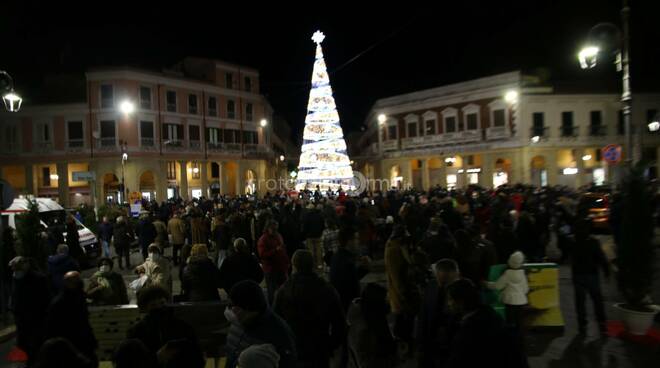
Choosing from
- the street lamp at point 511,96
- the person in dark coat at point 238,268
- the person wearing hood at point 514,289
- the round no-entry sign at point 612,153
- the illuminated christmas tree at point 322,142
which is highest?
the street lamp at point 511,96

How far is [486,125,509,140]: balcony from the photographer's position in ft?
117

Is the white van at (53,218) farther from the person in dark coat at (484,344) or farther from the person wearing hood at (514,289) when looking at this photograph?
the person in dark coat at (484,344)

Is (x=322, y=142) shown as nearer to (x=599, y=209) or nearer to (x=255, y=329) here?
(x=599, y=209)

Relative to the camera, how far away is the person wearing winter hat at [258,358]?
2.56 meters

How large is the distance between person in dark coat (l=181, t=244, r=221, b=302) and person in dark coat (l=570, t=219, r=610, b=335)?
5126 mm

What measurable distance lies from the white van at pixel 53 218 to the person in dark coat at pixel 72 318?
10623 mm

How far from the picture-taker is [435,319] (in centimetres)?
430

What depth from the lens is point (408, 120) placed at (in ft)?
137

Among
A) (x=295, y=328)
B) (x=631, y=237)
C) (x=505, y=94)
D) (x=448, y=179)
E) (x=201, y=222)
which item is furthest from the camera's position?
(x=448, y=179)

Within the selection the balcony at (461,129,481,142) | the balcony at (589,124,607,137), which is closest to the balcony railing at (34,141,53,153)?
the balcony at (461,129,481,142)

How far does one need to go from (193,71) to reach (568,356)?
4321cm

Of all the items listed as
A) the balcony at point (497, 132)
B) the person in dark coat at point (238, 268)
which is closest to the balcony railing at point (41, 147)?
the balcony at point (497, 132)

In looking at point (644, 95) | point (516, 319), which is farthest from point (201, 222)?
point (644, 95)

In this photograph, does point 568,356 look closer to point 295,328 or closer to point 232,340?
point 295,328
